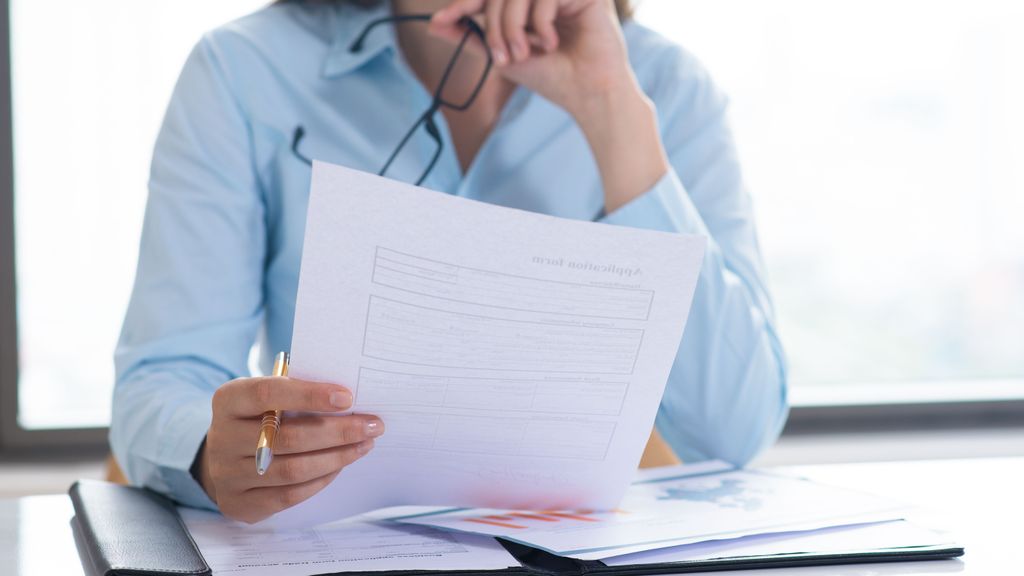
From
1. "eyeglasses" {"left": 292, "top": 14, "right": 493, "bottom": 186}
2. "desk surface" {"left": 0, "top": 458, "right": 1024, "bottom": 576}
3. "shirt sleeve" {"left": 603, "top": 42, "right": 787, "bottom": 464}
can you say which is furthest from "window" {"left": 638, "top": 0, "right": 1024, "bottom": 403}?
"desk surface" {"left": 0, "top": 458, "right": 1024, "bottom": 576}

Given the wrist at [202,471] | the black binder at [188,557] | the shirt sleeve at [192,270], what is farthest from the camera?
the shirt sleeve at [192,270]

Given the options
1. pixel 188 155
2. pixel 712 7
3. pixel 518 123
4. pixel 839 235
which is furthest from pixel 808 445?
pixel 188 155

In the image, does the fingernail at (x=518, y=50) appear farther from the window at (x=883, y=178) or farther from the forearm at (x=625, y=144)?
the window at (x=883, y=178)

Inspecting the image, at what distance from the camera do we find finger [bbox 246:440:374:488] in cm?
63

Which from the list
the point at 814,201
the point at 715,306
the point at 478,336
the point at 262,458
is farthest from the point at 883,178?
the point at 262,458

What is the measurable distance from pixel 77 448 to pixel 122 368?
86 cm

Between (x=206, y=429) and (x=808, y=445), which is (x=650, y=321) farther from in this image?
(x=808, y=445)

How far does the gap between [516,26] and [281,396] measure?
50 cm

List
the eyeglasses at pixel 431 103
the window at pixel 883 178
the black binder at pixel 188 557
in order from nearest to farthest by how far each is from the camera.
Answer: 1. the black binder at pixel 188 557
2. the eyeglasses at pixel 431 103
3. the window at pixel 883 178

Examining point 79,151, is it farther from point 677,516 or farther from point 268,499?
point 677,516

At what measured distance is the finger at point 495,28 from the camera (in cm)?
97

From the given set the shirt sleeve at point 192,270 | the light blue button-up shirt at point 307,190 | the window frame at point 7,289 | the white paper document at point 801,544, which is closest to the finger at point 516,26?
the light blue button-up shirt at point 307,190

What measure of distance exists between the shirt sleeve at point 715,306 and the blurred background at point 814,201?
2.15ft

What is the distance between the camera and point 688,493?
2.66 feet
